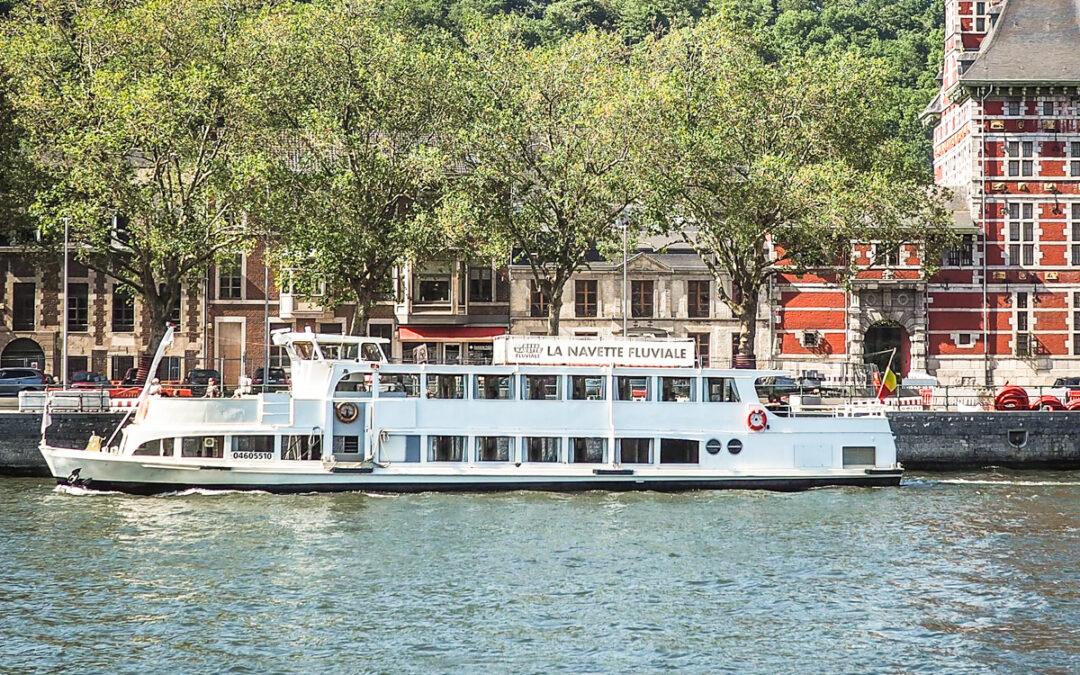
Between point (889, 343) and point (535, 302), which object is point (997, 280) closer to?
point (889, 343)

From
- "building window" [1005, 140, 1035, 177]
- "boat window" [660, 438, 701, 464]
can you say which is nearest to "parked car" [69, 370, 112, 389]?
"boat window" [660, 438, 701, 464]

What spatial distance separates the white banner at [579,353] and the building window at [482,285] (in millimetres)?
27219

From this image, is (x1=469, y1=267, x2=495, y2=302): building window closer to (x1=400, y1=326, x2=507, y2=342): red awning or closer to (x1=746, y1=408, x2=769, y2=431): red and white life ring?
(x1=400, y1=326, x2=507, y2=342): red awning

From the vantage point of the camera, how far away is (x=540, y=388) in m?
44.1

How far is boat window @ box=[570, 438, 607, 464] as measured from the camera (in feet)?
144

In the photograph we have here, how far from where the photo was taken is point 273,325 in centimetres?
7081

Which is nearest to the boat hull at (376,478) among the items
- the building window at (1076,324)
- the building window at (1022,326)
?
the building window at (1022,326)

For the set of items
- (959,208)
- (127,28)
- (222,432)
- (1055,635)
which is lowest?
(1055,635)

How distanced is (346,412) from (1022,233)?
4285cm

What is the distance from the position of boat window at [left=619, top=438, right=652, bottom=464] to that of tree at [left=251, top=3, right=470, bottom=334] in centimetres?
1511

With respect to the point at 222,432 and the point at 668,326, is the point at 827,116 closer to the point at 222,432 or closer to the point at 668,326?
the point at 668,326

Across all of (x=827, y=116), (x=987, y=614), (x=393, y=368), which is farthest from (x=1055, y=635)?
(x=827, y=116)

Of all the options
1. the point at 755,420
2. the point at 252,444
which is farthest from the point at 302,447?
the point at 755,420

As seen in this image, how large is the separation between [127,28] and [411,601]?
3524 cm
